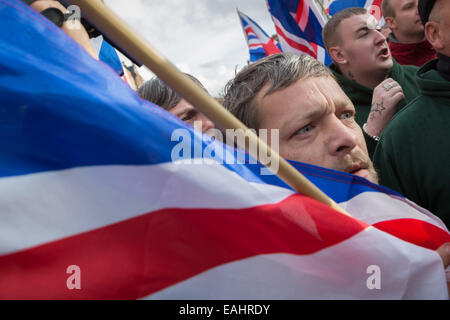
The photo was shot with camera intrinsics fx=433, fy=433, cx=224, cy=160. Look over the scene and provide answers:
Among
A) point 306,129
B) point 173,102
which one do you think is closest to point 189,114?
point 173,102

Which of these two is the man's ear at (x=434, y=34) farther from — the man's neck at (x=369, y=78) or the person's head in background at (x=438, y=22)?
the man's neck at (x=369, y=78)

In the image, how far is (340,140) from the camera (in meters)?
1.50

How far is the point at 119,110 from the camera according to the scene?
1.02 m

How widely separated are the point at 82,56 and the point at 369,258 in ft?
2.90

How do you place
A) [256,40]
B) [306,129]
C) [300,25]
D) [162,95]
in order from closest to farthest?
[306,129] → [162,95] → [300,25] → [256,40]

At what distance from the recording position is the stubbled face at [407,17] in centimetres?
361

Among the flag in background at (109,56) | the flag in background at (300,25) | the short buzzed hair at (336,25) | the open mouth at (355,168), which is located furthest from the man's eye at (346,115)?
the flag in background at (300,25)

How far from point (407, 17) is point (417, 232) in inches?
113

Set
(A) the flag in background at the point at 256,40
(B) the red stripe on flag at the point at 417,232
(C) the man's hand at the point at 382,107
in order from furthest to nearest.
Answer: (A) the flag in background at the point at 256,40 < (C) the man's hand at the point at 382,107 < (B) the red stripe on flag at the point at 417,232

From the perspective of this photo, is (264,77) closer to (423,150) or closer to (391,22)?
(423,150)

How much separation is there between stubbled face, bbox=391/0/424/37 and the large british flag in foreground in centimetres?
307

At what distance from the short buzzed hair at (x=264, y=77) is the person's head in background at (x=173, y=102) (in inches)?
17.8

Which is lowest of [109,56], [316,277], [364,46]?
[316,277]

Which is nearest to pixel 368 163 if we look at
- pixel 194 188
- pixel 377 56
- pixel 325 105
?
pixel 325 105
